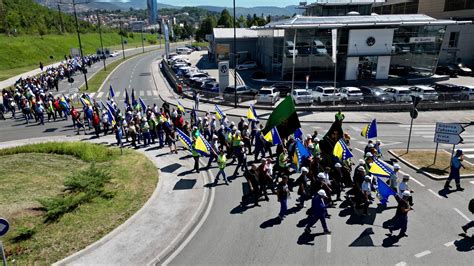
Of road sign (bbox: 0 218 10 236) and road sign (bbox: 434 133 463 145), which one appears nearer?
road sign (bbox: 0 218 10 236)

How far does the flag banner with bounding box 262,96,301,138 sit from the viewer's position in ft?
51.2

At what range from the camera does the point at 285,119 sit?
1581 cm

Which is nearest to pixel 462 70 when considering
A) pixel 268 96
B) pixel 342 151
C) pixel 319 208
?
pixel 268 96

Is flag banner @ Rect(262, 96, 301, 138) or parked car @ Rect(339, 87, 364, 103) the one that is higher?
flag banner @ Rect(262, 96, 301, 138)

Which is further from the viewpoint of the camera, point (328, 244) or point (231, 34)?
point (231, 34)

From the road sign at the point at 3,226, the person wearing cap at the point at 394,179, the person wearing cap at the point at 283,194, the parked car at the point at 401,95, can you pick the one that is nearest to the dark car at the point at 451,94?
the parked car at the point at 401,95

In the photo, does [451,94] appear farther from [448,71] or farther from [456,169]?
[448,71]

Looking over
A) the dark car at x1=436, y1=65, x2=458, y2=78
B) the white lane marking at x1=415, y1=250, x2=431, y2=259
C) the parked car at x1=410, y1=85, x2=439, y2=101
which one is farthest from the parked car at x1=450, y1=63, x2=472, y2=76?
the white lane marking at x1=415, y1=250, x2=431, y2=259

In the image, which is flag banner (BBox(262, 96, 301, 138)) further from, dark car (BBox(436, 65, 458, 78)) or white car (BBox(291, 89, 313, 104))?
dark car (BBox(436, 65, 458, 78))

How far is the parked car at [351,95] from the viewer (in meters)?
30.2

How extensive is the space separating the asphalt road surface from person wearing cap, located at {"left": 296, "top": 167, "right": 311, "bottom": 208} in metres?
0.31

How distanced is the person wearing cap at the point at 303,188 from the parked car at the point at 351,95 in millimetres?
17873

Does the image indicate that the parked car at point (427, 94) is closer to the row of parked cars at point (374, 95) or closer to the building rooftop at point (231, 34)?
the row of parked cars at point (374, 95)

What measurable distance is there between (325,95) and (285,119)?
54.0 ft
